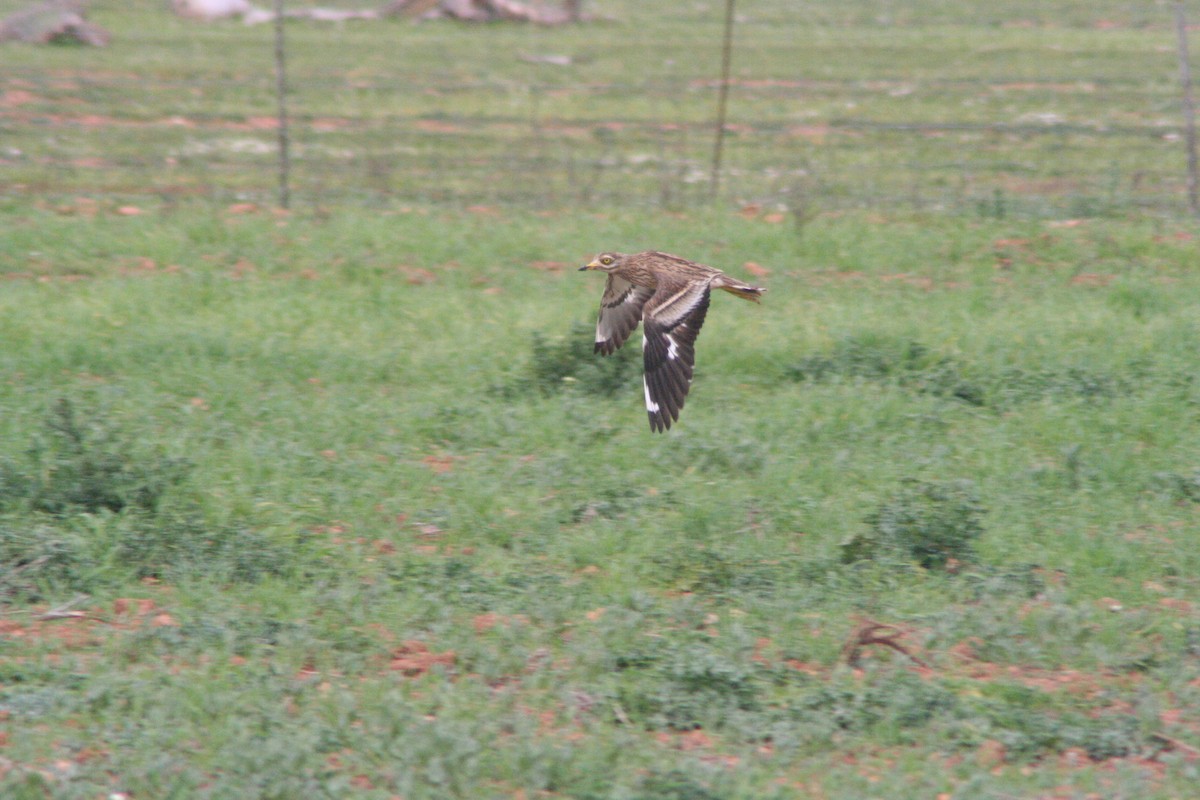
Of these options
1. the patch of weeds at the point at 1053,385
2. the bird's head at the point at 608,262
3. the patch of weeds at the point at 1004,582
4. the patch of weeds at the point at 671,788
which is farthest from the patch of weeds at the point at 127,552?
the patch of weeds at the point at 1053,385

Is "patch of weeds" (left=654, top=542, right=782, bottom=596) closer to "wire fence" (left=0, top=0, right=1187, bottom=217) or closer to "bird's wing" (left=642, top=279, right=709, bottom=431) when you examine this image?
"bird's wing" (left=642, top=279, right=709, bottom=431)

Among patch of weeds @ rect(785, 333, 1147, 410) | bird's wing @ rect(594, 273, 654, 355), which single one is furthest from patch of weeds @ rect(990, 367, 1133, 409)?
bird's wing @ rect(594, 273, 654, 355)

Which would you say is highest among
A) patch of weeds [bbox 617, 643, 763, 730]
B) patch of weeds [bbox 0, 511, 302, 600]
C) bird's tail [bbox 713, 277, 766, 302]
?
bird's tail [bbox 713, 277, 766, 302]

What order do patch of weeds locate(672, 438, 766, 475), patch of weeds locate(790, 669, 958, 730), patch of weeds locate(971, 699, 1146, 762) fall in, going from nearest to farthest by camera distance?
patch of weeds locate(971, 699, 1146, 762) < patch of weeds locate(790, 669, 958, 730) < patch of weeds locate(672, 438, 766, 475)

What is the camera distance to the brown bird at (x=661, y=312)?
6.66m

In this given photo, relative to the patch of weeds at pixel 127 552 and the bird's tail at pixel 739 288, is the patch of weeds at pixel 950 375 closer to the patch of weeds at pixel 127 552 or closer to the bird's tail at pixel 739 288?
the bird's tail at pixel 739 288

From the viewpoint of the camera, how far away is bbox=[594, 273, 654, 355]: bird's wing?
754 cm

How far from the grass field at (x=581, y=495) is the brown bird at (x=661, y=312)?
0.59m

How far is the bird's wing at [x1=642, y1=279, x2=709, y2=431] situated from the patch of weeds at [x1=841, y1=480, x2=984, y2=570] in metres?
1.01

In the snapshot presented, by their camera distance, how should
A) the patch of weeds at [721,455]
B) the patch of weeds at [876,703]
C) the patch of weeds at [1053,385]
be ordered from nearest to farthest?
the patch of weeds at [876,703] → the patch of weeds at [721,455] → the patch of weeds at [1053,385]

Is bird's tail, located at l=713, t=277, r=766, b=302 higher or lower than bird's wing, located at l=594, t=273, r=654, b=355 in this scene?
higher

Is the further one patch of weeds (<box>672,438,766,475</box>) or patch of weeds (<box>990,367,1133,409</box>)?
patch of weeds (<box>990,367,1133,409</box>)

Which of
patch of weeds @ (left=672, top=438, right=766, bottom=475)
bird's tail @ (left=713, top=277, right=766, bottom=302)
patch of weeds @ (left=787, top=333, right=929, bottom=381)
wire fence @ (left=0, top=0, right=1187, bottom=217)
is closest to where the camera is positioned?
bird's tail @ (left=713, top=277, right=766, bottom=302)

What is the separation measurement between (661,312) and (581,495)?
0.97 meters
